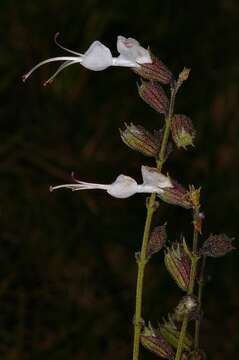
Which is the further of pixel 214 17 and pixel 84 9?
pixel 214 17

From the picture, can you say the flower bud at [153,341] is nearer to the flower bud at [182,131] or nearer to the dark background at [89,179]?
the flower bud at [182,131]

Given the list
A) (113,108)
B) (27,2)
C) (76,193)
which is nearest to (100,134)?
(113,108)

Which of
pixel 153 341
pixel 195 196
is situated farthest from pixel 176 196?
pixel 153 341

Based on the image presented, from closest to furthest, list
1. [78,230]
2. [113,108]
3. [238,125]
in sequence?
[78,230]
[113,108]
[238,125]

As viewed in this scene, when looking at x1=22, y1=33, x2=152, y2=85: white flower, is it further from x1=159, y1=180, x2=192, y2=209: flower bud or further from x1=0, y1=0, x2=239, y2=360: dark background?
x1=0, y1=0, x2=239, y2=360: dark background

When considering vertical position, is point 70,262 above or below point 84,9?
below

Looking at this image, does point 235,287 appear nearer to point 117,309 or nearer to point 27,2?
point 117,309

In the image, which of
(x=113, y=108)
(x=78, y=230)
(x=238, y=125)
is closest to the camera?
(x=78, y=230)

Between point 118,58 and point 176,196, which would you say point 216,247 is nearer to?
point 176,196

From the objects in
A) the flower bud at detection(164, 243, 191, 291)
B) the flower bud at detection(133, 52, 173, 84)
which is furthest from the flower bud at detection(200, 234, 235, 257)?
the flower bud at detection(133, 52, 173, 84)
